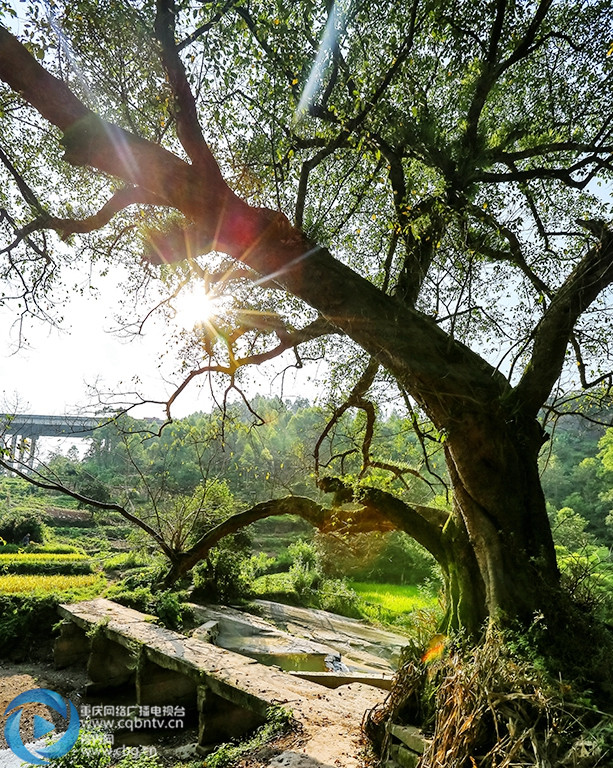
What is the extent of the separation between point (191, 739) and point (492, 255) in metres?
7.43

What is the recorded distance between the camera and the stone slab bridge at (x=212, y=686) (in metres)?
4.49

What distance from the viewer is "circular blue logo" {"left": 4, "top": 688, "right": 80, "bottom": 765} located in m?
4.36

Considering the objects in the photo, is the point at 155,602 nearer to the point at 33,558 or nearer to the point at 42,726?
the point at 42,726

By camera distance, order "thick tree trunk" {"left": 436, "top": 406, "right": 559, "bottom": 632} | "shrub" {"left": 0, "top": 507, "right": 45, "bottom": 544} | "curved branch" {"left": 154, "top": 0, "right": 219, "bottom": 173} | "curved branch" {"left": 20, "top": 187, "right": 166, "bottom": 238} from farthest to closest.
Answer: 1. "shrub" {"left": 0, "top": 507, "right": 45, "bottom": 544}
2. "curved branch" {"left": 20, "top": 187, "right": 166, "bottom": 238}
3. "curved branch" {"left": 154, "top": 0, "right": 219, "bottom": 173}
4. "thick tree trunk" {"left": 436, "top": 406, "right": 559, "bottom": 632}

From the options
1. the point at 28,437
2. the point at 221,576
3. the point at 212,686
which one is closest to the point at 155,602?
the point at 221,576

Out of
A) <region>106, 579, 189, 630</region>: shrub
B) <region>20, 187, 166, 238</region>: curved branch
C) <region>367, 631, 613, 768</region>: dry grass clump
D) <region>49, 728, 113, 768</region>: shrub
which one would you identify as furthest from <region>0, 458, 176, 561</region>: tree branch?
<region>106, 579, 189, 630</region>: shrub

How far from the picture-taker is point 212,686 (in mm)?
5469

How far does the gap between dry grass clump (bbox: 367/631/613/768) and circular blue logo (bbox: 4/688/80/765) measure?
359 centimetres

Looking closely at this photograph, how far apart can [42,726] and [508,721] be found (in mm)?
6726

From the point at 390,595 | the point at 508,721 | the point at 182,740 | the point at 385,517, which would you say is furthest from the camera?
the point at 390,595

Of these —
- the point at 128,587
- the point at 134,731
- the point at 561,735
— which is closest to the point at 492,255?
the point at 561,735

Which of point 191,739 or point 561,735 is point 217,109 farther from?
point 191,739

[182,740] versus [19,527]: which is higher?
[19,527]

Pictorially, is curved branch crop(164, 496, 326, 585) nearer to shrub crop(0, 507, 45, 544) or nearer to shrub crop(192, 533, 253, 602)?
shrub crop(192, 533, 253, 602)
